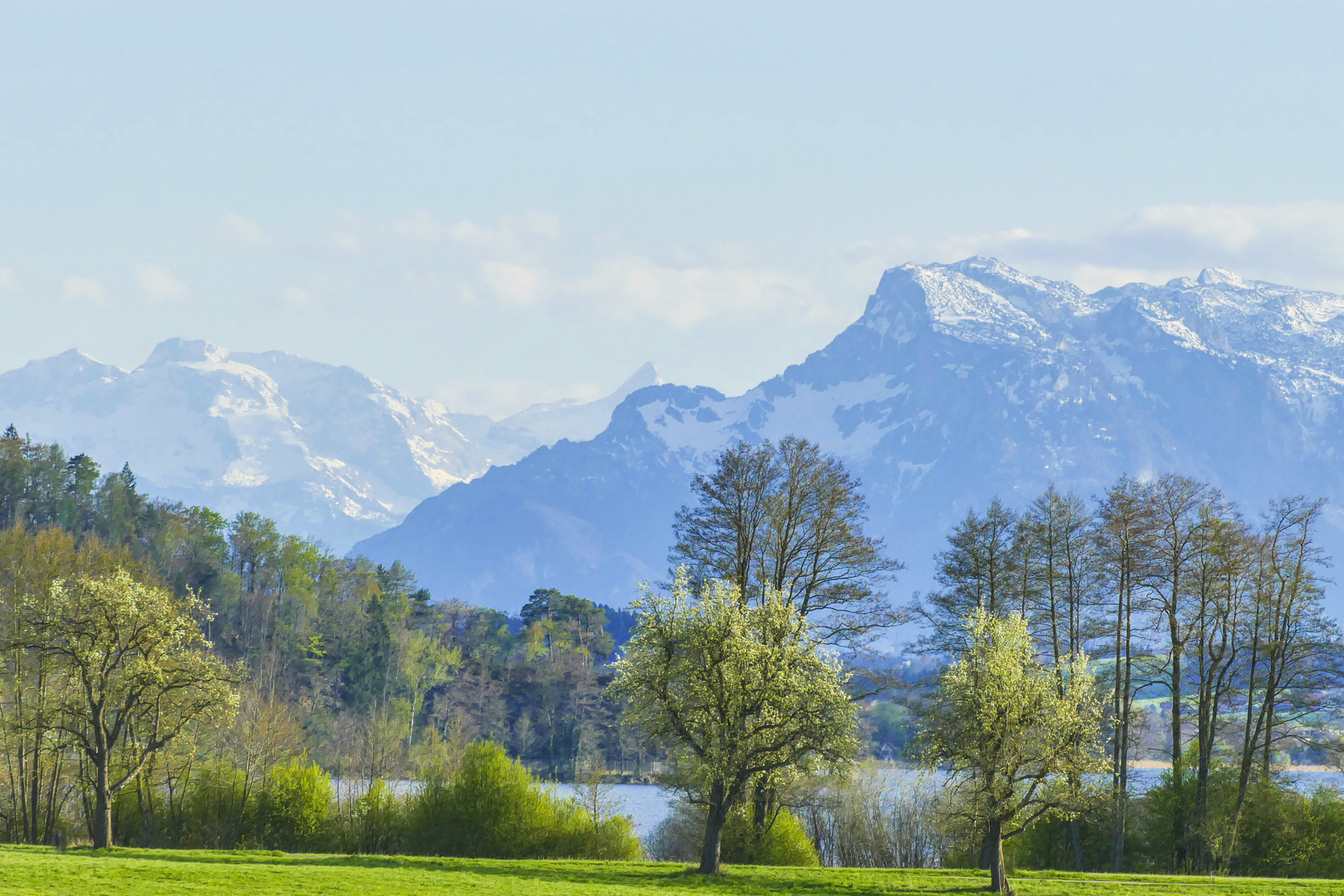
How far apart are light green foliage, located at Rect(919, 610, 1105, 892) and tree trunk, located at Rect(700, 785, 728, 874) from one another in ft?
22.5

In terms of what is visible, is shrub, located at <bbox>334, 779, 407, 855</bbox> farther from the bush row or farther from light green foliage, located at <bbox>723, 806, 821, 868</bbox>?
light green foliage, located at <bbox>723, 806, 821, 868</bbox>

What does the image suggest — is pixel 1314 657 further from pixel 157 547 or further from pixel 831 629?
pixel 157 547

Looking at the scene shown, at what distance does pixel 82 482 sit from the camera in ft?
426

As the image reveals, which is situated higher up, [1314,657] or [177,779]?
[1314,657]

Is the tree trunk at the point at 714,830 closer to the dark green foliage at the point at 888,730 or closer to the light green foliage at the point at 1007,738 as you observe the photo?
the light green foliage at the point at 1007,738

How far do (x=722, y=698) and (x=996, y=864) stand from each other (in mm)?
9881

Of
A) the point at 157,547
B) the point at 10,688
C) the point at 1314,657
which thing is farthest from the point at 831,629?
the point at 157,547

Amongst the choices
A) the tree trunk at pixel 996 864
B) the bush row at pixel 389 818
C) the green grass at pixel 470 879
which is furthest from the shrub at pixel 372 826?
the tree trunk at pixel 996 864

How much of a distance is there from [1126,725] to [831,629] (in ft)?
40.8

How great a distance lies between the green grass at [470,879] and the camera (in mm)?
33469

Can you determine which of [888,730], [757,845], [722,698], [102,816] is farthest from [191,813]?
[888,730]

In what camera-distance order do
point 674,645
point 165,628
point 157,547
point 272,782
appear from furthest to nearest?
point 157,547, point 272,782, point 165,628, point 674,645

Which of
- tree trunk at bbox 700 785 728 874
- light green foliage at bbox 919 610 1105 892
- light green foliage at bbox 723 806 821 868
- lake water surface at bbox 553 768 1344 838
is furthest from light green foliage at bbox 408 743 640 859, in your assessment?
light green foliage at bbox 919 610 1105 892

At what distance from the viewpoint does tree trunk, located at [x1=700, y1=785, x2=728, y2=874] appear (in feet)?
132
